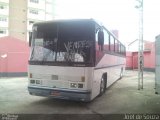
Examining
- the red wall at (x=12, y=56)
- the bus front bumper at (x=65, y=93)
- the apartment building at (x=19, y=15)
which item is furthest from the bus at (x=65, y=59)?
the apartment building at (x=19, y=15)

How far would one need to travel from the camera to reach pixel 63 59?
859 cm

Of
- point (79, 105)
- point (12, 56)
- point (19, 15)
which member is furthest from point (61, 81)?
point (19, 15)


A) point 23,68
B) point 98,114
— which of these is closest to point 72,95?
point 98,114

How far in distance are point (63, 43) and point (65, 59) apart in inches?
23.8

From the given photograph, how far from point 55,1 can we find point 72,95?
50086 mm

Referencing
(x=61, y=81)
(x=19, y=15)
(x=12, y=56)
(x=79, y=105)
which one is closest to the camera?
(x=61, y=81)

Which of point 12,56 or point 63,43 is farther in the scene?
point 12,56

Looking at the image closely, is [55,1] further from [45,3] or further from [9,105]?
[9,105]

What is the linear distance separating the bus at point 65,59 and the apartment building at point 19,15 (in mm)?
38280

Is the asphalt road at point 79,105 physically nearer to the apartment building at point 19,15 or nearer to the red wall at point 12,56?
the red wall at point 12,56

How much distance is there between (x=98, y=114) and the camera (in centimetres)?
784

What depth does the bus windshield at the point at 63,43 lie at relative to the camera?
8.48 m

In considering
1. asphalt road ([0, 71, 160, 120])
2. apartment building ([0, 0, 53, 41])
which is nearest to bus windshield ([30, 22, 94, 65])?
asphalt road ([0, 71, 160, 120])

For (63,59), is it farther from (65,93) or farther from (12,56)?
(12,56)
